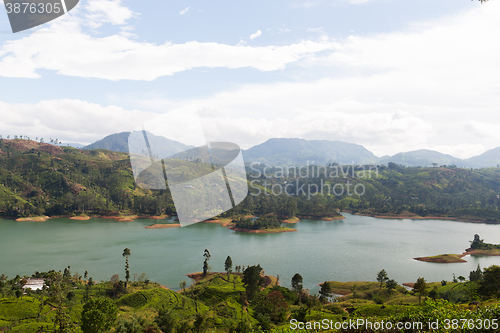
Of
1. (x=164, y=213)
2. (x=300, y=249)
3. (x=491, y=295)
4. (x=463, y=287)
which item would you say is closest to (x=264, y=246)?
(x=300, y=249)

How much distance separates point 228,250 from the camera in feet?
122

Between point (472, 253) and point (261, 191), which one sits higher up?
point (261, 191)

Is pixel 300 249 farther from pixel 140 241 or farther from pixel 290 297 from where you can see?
pixel 140 241

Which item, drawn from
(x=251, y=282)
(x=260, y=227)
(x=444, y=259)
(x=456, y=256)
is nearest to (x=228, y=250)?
(x=251, y=282)

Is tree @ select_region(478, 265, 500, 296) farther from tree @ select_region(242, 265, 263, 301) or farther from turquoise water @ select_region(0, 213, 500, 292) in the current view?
tree @ select_region(242, 265, 263, 301)

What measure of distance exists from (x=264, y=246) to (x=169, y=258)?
13.6 metres

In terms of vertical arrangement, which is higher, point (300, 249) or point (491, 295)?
point (491, 295)

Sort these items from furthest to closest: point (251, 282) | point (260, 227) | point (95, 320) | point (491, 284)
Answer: point (260, 227)
point (251, 282)
point (491, 284)
point (95, 320)

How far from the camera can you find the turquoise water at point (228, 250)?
1110 inches

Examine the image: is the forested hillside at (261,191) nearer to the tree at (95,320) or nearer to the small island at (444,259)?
the small island at (444,259)

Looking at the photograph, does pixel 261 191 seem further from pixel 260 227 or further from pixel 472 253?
pixel 472 253

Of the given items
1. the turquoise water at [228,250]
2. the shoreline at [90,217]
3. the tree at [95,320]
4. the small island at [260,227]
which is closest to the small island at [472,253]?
the turquoise water at [228,250]

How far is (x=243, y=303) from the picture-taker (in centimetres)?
2042

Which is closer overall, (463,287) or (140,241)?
(463,287)
